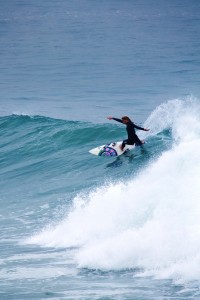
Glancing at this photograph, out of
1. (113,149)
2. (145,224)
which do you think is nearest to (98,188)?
(113,149)

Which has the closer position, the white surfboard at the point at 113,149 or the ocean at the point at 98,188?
the ocean at the point at 98,188

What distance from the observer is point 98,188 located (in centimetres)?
1884

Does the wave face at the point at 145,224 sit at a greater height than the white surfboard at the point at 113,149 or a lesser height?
lesser

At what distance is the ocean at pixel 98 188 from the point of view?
12.3 m

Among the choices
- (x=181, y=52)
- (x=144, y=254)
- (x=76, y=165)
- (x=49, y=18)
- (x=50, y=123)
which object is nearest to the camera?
(x=144, y=254)

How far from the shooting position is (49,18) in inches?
4045

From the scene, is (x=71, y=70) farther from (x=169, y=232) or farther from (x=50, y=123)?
(x=169, y=232)

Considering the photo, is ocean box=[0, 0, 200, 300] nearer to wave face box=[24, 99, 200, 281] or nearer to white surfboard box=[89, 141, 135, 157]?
wave face box=[24, 99, 200, 281]

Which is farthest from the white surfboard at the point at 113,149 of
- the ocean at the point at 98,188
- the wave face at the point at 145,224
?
the wave face at the point at 145,224

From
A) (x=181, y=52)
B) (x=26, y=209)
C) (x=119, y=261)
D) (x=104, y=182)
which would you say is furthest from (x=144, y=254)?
(x=181, y=52)

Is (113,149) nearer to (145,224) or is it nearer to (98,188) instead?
(98,188)

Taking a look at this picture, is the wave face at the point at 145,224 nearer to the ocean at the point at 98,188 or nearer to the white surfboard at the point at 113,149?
the ocean at the point at 98,188

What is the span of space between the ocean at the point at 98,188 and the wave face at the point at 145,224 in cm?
2

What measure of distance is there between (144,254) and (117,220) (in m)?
2.06
